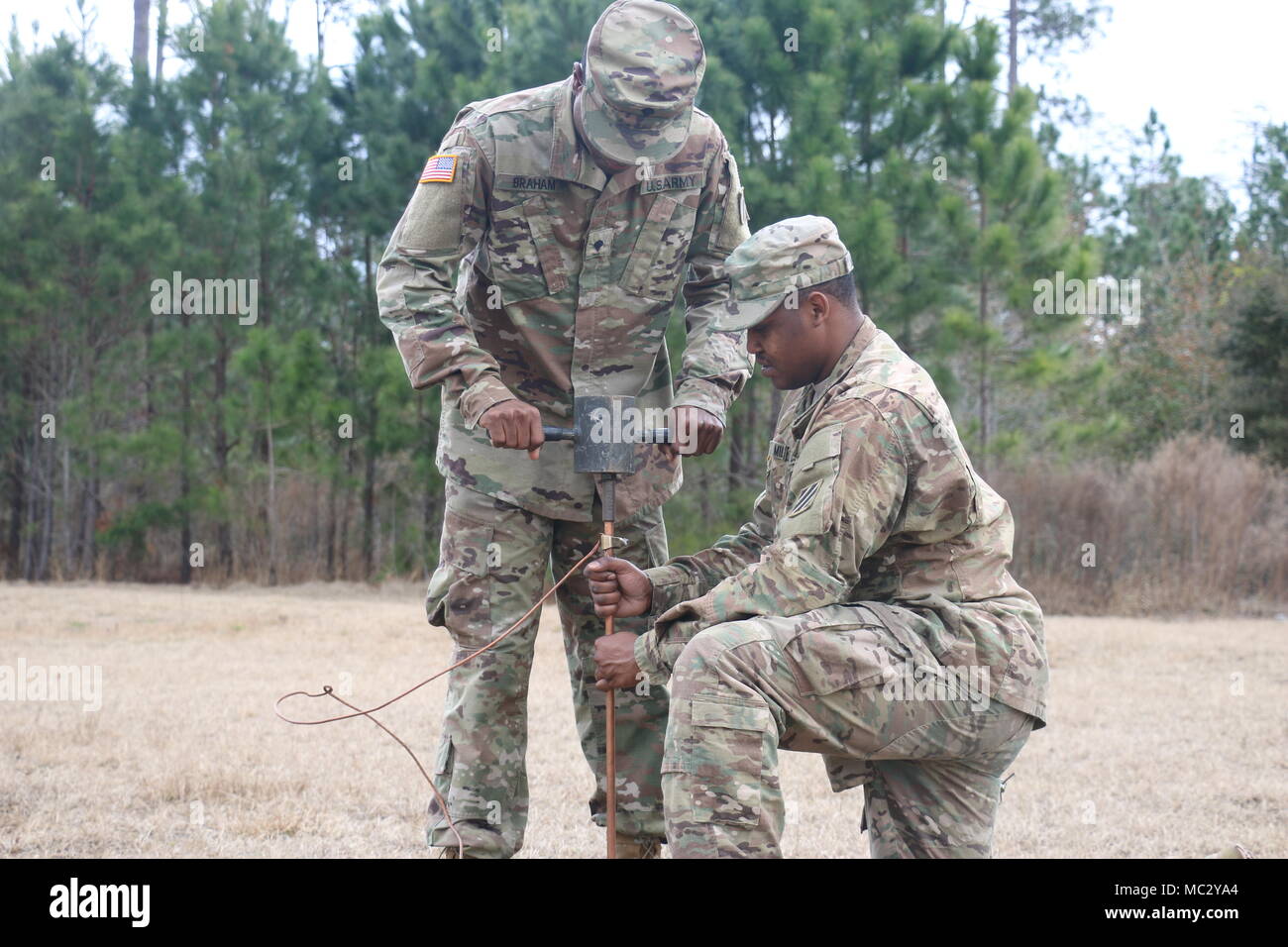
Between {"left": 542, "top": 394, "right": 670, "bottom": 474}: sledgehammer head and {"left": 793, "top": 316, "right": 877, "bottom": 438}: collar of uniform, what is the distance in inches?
16.9

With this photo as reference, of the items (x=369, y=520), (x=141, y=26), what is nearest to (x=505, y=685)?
(x=369, y=520)

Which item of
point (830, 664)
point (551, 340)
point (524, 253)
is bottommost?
point (830, 664)

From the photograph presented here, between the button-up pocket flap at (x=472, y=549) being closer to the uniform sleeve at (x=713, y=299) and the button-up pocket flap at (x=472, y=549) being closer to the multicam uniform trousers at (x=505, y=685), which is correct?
the multicam uniform trousers at (x=505, y=685)

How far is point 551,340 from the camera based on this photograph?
348 cm

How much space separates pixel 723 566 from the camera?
3.17 metres

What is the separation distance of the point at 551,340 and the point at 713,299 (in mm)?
523

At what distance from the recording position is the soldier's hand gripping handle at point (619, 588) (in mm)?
3072

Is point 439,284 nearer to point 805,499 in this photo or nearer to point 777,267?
point 777,267

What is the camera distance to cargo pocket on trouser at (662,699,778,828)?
97.3 inches

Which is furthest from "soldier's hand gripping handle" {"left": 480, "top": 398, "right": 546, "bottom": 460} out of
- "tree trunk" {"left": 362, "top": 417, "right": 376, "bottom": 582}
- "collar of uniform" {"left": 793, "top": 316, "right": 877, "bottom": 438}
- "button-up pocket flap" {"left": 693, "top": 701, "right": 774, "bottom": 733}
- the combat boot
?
"tree trunk" {"left": 362, "top": 417, "right": 376, "bottom": 582}

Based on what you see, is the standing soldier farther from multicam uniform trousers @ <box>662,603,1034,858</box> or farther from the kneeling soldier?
multicam uniform trousers @ <box>662,603,1034,858</box>

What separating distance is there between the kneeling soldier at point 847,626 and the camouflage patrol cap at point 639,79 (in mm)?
479

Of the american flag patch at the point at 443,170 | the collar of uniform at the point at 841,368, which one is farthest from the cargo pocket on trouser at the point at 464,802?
the american flag patch at the point at 443,170
